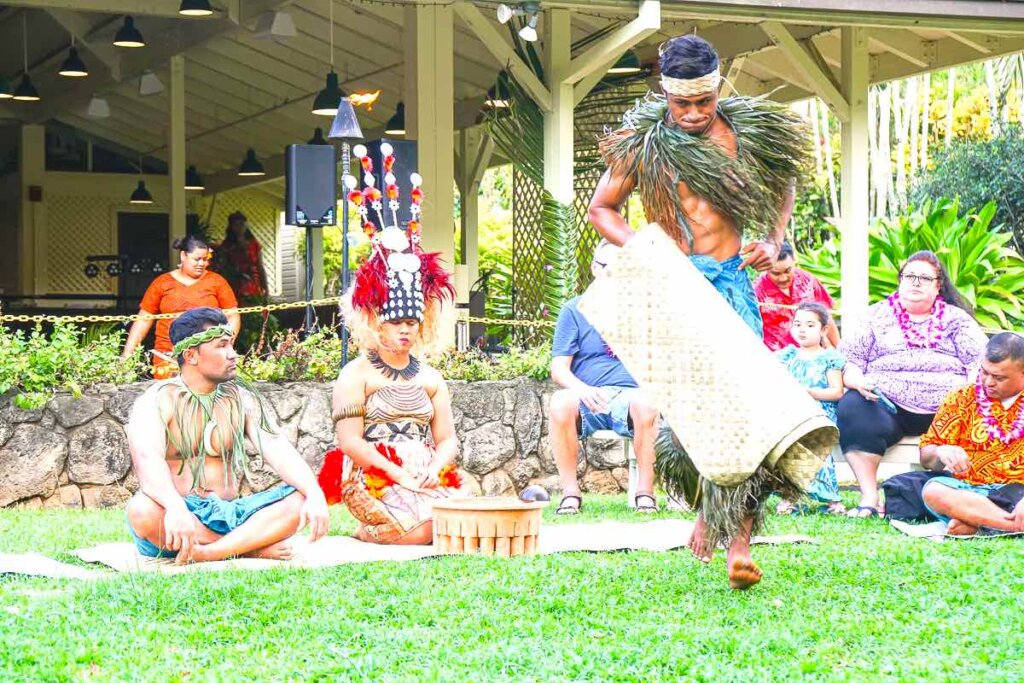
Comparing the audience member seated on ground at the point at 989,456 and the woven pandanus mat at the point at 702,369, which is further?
the audience member seated on ground at the point at 989,456

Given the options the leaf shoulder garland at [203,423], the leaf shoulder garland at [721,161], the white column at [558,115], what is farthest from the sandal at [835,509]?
the white column at [558,115]

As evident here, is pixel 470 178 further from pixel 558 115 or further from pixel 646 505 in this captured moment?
pixel 646 505

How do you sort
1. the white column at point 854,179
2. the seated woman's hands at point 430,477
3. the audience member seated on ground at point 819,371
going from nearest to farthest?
the seated woman's hands at point 430,477 < the audience member seated on ground at point 819,371 < the white column at point 854,179

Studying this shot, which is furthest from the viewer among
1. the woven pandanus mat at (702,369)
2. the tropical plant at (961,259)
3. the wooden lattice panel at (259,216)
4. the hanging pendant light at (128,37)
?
the wooden lattice panel at (259,216)

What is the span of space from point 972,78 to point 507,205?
12742mm

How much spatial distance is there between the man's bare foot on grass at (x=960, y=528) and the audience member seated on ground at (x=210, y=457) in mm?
2666

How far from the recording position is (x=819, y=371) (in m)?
8.01

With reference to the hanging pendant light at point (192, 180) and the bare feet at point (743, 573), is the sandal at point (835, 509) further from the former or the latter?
the hanging pendant light at point (192, 180)

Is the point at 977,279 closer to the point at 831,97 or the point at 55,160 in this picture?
the point at 831,97

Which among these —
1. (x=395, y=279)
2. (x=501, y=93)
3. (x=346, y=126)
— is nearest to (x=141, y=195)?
(x=501, y=93)

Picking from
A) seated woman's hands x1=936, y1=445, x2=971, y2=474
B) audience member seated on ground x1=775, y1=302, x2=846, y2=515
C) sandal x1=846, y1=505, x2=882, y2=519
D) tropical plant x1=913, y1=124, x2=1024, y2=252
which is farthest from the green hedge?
tropical plant x1=913, y1=124, x2=1024, y2=252

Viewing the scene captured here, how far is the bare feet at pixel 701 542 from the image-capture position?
16.4 feet

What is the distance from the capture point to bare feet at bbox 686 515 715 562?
16.4 feet

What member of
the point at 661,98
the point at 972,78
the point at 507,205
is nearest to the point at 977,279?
the point at 661,98
